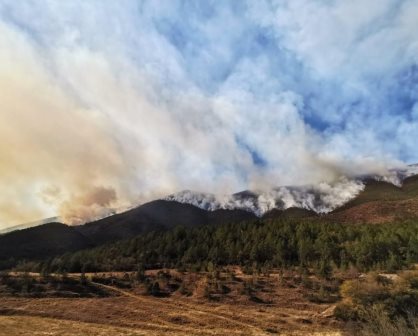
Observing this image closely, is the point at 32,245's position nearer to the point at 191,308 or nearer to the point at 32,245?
the point at 32,245

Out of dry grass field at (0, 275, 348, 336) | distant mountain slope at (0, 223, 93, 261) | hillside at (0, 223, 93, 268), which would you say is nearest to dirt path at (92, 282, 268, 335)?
dry grass field at (0, 275, 348, 336)

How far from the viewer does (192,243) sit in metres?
99.7

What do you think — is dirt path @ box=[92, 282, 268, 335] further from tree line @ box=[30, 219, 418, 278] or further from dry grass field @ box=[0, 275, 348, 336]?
tree line @ box=[30, 219, 418, 278]

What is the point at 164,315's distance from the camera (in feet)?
164

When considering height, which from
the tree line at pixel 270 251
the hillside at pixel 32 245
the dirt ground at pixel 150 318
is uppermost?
the hillside at pixel 32 245

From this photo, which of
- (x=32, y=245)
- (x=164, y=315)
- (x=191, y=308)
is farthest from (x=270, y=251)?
(x=32, y=245)

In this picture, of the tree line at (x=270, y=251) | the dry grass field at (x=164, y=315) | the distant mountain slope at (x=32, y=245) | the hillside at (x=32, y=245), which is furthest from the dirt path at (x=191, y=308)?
the distant mountain slope at (x=32, y=245)

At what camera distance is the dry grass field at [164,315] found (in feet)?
142

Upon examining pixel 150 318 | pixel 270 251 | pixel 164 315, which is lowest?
pixel 150 318

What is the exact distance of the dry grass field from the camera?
4316 centimetres

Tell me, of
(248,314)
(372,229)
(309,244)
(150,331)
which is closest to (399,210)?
(372,229)

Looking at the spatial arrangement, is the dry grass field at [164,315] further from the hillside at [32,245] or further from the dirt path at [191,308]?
the hillside at [32,245]

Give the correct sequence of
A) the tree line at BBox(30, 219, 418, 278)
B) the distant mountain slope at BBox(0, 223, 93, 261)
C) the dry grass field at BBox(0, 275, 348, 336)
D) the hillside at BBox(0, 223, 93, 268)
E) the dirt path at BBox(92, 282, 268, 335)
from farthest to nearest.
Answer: the distant mountain slope at BBox(0, 223, 93, 261)
the hillside at BBox(0, 223, 93, 268)
the tree line at BBox(30, 219, 418, 278)
the dirt path at BBox(92, 282, 268, 335)
the dry grass field at BBox(0, 275, 348, 336)

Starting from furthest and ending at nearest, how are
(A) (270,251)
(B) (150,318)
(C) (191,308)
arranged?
(A) (270,251)
(C) (191,308)
(B) (150,318)
